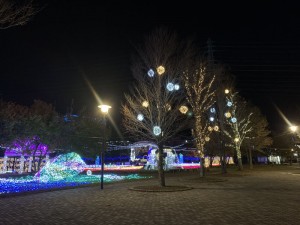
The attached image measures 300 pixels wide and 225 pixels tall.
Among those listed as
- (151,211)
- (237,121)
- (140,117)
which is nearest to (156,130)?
(140,117)

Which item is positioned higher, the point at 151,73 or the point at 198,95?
the point at 151,73

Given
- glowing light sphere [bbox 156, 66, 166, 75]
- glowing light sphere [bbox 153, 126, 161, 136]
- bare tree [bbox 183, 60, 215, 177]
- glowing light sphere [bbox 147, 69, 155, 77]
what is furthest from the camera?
bare tree [bbox 183, 60, 215, 177]

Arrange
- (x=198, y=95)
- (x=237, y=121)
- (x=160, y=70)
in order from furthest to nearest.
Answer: (x=237, y=121) < (x=198, y=95) < (x=160, y=70)

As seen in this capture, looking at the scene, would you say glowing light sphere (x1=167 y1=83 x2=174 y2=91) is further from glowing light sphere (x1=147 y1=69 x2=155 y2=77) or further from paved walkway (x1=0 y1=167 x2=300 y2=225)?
paved walkway (x1=0 y1=167 x2=300 y2=225)

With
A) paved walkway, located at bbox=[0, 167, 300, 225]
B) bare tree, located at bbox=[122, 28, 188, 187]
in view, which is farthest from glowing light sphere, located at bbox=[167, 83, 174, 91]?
paved walkway, located at bbox=[0, 167, 300, 225]

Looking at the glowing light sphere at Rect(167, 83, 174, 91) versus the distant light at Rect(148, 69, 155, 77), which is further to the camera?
the distant light at Rect(148, 69, 155, 77)

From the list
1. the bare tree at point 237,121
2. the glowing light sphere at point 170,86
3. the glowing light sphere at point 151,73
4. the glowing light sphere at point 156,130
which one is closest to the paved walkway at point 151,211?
the glowing light sphere at point 156,130

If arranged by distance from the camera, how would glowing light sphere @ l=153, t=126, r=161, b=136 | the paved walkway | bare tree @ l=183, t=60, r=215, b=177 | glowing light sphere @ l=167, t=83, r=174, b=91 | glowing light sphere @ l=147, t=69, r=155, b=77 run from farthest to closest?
bare tree @ l=183, t=60, r=215, b=177, glowing light sphere @ l=147, t=69, r=155, b=77, glowing light sphere @ l=167, t=83, r=174, b=91, glowing light sphere @ l=153, t=126, r=161, b=136, the paved walkway

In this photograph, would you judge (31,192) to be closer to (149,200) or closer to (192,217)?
(149,200)

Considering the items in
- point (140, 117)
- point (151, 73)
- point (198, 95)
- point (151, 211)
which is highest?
point (151, 73)

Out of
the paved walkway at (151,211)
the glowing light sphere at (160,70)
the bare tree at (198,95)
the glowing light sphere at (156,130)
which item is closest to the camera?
the paved walkway at (151,211)

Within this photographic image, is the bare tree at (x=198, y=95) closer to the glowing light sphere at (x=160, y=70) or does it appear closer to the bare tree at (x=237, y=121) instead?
the glowing light sphere at (x=160, y=70)

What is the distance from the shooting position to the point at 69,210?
10477mm

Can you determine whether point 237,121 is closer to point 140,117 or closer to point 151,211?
point 140,117
